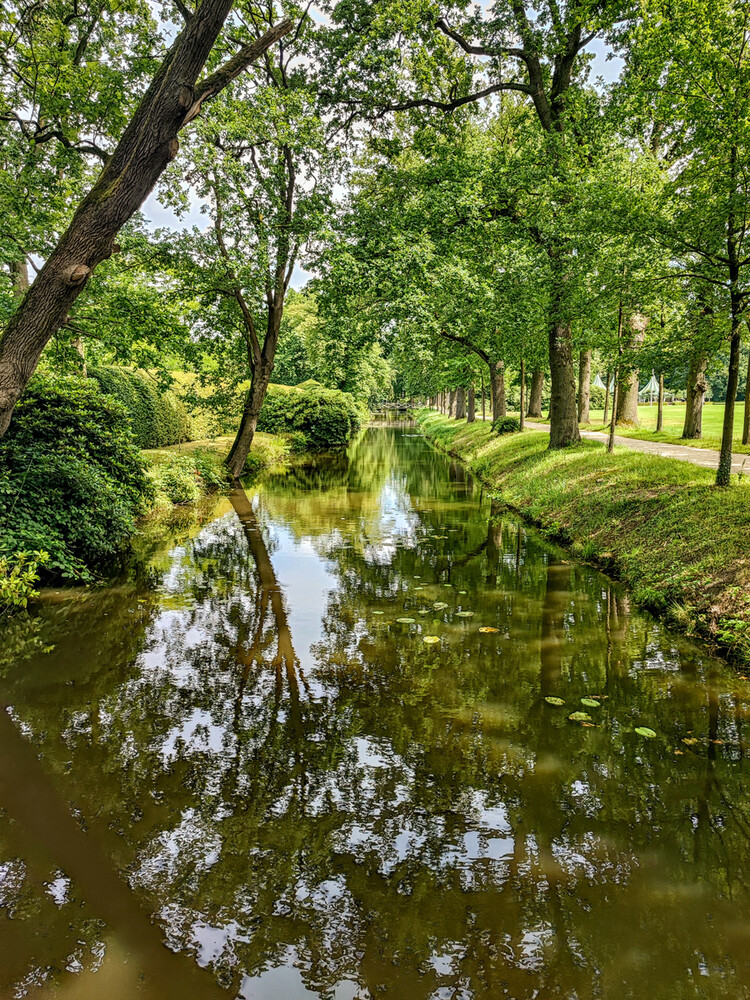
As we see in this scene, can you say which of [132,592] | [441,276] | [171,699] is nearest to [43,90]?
[441,276]

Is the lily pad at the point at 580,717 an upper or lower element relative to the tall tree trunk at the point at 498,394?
lower

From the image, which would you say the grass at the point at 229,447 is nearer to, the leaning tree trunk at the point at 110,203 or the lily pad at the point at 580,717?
the leaning tree trunk at the point at 110,203

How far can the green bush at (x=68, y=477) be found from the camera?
732 cm

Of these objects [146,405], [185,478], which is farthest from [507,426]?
[146,405]

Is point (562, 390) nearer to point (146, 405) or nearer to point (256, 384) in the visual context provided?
point (256, 384)

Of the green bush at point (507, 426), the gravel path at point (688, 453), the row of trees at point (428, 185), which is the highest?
the row of trees at point (428, 185)

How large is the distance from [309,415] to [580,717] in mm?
29049

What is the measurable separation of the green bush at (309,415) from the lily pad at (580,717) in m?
27.5

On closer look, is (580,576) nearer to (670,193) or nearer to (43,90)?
(670,193)

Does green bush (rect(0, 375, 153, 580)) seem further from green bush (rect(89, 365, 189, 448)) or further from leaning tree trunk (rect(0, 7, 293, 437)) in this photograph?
green bush (rect(89, 365, 189, 448))

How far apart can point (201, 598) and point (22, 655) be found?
7.56 feet

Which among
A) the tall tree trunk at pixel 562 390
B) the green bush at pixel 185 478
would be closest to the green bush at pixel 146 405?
the green bush at pixel 185 478

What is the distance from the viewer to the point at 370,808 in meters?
3.48

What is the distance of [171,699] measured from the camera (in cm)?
485
